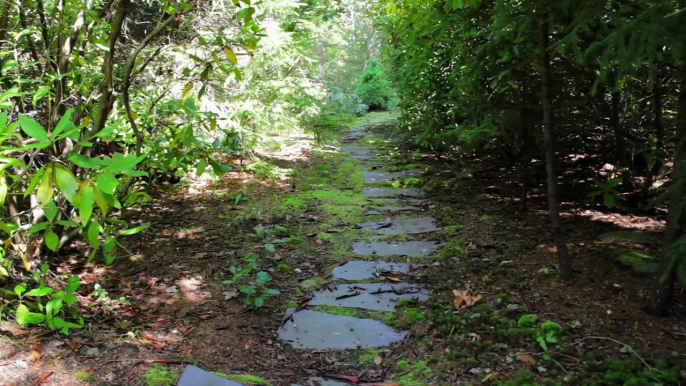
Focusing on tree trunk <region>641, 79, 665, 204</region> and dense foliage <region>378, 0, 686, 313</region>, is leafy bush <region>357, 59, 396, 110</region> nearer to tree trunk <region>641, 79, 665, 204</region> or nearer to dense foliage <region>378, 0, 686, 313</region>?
dense foliage <region>378, 0, 686, 313</region>

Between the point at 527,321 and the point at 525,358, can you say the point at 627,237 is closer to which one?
the point at 527,321

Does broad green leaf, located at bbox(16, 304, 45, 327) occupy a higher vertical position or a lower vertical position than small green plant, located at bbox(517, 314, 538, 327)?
higher

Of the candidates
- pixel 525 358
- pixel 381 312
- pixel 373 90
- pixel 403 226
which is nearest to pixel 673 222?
pixel 525 358

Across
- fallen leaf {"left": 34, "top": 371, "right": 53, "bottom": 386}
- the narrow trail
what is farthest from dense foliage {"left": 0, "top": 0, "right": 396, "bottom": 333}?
the narrow trail

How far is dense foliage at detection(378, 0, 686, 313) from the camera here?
2693 mm

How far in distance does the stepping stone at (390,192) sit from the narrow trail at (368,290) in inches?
14.2

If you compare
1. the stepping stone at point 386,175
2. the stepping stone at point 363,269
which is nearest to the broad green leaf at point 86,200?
the stepping stone at point 363,269

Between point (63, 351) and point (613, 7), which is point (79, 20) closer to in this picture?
point (63, 351)

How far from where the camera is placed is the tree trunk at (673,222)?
2.57 metres

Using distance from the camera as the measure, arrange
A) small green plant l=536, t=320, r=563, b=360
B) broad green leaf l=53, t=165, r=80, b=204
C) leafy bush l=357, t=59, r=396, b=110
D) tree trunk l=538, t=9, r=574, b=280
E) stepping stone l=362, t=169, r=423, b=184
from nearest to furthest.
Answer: broad green leaf l=53, t=165, r=80, b=204, small green plant l=536, t=320, r=563, b=360, tree trunk l=538, t=9, r=574, b=280, stepping stone l=362, t=169, r=423, b=184, leafy bush l=357, t=59, r=396, b=110

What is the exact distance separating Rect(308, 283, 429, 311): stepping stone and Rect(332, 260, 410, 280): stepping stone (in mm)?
171

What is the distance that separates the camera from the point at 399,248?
15.3 ft

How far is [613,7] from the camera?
294 centimetres

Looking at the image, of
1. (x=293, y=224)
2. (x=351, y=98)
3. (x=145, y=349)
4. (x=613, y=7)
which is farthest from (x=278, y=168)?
(x=351, y=98)
